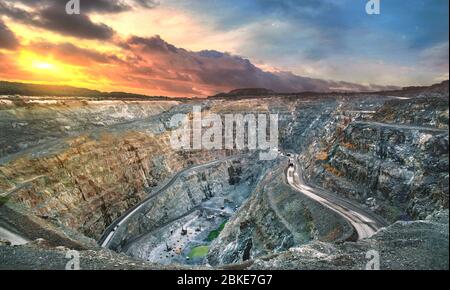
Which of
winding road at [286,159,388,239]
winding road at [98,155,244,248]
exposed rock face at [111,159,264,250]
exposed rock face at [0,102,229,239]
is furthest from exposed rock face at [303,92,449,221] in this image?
exposed rock face at [0,102,229,239]

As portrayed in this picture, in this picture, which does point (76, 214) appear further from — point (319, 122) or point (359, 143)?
point (319, 122)

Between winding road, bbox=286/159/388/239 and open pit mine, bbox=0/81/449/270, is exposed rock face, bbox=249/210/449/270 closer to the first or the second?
open pit mine, bbox=0/81/449/270

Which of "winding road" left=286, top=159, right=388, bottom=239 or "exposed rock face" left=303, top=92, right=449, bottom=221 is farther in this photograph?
"exposed rock face" left=303, top=92, right=449, bottom=221

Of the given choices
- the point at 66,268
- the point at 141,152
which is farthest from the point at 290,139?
the point at 66,268

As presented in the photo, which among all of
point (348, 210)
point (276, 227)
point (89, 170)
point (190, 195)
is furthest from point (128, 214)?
point (348, 210)

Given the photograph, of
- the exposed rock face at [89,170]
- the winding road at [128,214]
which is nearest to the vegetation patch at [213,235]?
the winding road at [128,214]

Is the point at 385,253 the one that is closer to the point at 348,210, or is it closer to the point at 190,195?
the point at 348,210

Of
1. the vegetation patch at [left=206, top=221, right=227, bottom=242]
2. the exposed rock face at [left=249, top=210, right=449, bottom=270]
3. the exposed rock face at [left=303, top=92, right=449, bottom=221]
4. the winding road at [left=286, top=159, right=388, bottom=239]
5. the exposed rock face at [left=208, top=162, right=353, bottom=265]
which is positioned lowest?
the vegetation patch at [left=206, top=221, right=227, bottom=242]

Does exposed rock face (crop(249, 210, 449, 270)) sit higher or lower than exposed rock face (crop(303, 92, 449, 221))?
lower
